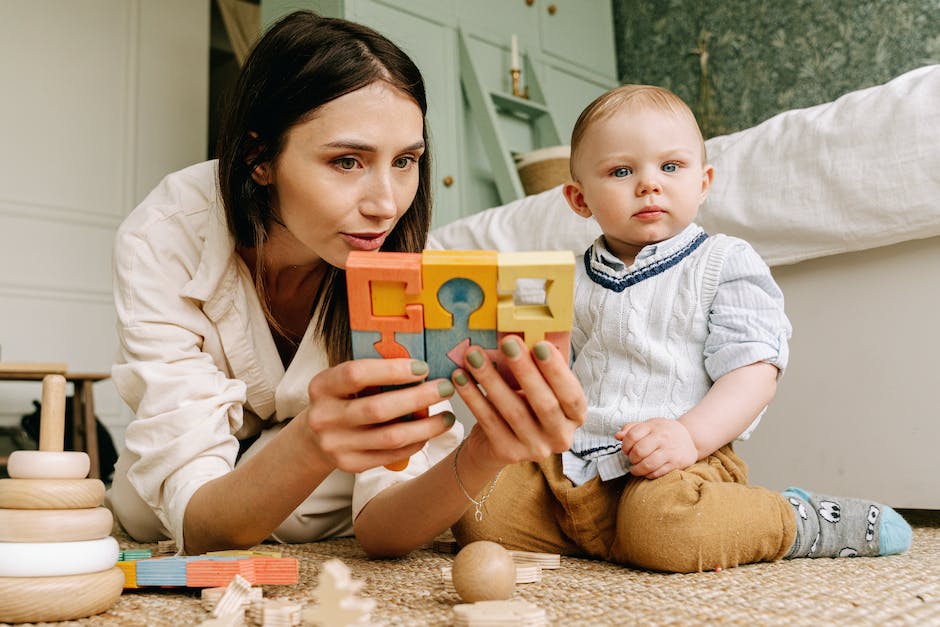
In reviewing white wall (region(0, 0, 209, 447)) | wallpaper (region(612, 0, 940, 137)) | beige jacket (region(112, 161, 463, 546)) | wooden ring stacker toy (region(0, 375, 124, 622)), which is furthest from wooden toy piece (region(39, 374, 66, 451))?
wallpaper (region(612, 0, 940, 137))

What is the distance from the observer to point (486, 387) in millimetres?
592

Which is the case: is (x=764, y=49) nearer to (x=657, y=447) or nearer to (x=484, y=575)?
(x=657, y=447)

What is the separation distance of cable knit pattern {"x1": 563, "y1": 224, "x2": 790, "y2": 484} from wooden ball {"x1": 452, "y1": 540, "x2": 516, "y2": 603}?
31cm

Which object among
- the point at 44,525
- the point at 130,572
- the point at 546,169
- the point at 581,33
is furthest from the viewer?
the point at 581,33

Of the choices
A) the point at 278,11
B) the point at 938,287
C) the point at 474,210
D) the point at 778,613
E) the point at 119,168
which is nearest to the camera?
the point at 778,613

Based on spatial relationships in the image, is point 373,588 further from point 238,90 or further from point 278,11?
point 278,11

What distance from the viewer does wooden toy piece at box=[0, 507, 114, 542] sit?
0.59m

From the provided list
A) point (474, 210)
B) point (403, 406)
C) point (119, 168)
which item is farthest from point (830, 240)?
point (119, 168)

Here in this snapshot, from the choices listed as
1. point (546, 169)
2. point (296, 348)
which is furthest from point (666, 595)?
point (546, 169)

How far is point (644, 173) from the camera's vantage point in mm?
980

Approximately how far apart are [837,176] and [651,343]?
1.58ft

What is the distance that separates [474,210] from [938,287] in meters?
1.73

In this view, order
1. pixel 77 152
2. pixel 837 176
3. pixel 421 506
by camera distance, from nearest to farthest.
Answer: pixel 421 506, pixel 837 176, pixel 77 152

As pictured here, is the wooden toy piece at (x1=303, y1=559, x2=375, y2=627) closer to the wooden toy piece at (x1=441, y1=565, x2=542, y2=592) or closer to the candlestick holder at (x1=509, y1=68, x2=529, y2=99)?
the wooden toy piece at (x1=441, y1=565, x2=542, y2=592)
